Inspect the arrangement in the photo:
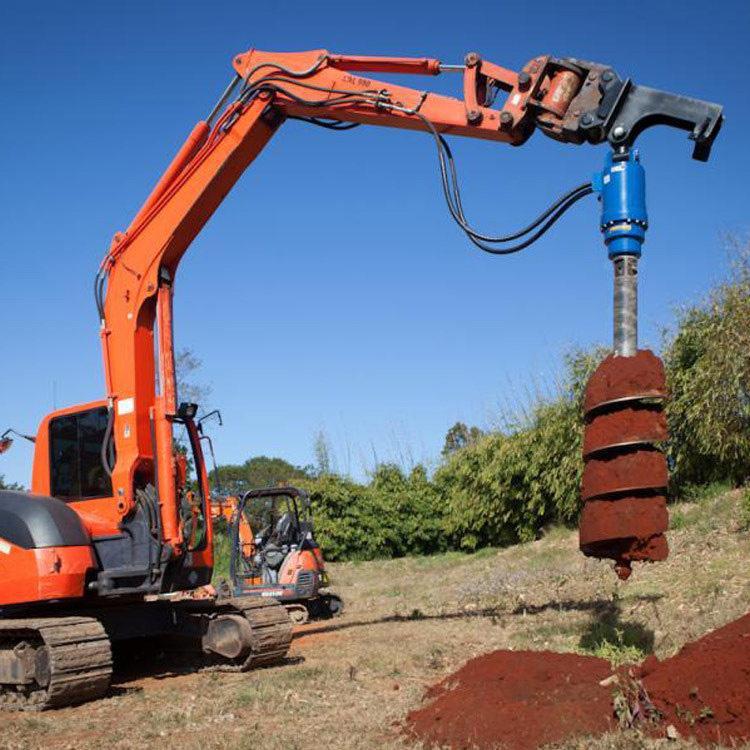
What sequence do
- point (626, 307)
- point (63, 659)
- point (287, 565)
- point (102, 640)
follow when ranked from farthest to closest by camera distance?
point (287, 565) < point (102, 640) < point (63, 659) < point (626, 307)

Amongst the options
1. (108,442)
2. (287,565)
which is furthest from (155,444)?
(287,565)

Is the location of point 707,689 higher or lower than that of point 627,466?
lower

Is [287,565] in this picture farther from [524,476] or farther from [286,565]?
[524,476]

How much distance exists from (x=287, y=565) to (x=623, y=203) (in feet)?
30.5

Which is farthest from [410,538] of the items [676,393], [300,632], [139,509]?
[139,509]

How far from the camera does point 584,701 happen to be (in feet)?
19.2

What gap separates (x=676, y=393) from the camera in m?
16.4

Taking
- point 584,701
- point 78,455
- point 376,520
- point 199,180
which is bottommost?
point 584,701

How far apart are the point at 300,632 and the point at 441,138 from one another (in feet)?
24.1

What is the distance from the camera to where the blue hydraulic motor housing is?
6445 mm

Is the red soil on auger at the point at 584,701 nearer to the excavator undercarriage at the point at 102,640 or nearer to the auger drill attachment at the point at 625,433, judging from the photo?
the auger drill attachment at the point at 625,433

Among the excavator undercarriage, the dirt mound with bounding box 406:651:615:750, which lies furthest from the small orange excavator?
the dirt mound with bounding box 406:651:615:750

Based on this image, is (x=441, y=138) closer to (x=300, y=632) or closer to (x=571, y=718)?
(x=571, y=718)

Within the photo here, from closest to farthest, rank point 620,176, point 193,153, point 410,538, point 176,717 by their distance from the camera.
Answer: point 620,176
point 176,717
point 193,153
point 410,538
